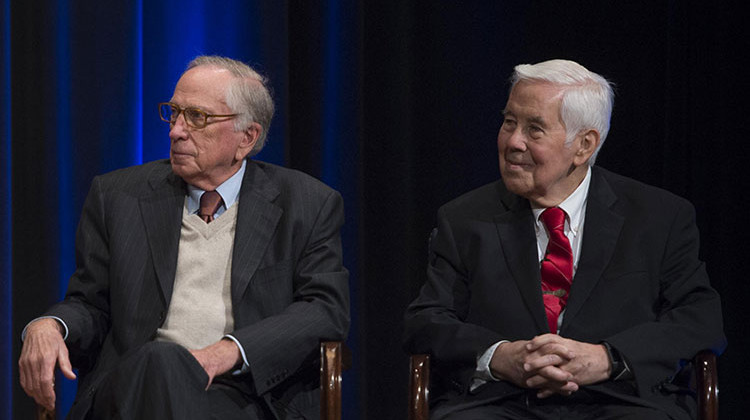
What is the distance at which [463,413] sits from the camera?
2.70 metres

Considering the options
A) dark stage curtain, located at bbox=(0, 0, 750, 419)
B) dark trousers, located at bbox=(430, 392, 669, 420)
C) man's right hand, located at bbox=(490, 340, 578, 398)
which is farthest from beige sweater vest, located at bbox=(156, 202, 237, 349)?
dark stage curtain, located at bbox=(0, 0, 750, 419)

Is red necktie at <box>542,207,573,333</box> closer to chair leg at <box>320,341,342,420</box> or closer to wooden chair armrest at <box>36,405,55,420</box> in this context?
chair leg at <box>320,341,342,420</box>

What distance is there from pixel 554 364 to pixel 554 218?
465mm

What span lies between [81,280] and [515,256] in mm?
1243

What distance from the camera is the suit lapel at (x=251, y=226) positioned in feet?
9.46

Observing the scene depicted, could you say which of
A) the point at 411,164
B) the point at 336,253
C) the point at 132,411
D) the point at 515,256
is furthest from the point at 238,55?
the point at 132,411

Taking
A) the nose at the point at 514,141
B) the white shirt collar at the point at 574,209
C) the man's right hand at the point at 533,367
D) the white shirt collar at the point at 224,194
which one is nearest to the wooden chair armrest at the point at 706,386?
the man's right hand at the point at 533,367

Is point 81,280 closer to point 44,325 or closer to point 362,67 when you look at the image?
point 44,325

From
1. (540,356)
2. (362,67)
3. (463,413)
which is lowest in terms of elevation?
(463,413)

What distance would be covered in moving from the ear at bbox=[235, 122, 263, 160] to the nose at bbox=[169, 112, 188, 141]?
0.59ft

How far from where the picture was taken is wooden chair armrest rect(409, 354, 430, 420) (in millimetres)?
2652

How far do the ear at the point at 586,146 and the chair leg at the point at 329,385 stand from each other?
890 mm

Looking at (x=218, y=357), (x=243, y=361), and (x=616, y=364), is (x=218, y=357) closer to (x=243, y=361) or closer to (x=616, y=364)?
(x=243, y=361)

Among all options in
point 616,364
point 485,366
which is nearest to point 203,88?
point 485,366
